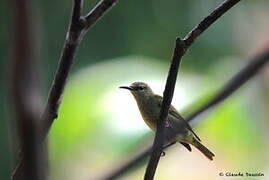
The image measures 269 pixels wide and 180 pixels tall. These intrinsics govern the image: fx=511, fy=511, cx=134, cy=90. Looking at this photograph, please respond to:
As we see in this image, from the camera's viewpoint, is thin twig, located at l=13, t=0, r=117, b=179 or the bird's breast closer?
thin twig, located at l=13, t=0, r=117, b=179

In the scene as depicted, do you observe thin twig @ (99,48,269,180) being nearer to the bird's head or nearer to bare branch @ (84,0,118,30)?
bare branch @ (84,0,118,30)

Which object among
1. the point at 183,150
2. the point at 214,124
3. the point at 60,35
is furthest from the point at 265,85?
the point at 60,35

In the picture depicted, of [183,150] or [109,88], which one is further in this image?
[183,150]

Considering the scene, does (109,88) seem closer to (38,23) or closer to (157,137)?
(157,137)

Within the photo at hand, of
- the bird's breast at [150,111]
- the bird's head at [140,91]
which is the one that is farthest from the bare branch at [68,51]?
the bird's head at [140,91]

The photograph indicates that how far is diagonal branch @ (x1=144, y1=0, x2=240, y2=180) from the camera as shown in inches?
12.1

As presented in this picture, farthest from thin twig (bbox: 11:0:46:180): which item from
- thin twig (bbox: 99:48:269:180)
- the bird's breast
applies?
the bird's breast

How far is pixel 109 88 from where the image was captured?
88cm

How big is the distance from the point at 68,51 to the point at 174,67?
0.07m

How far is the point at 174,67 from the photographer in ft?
1.07

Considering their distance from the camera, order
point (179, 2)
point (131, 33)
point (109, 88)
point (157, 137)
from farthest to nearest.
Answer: point (131, 33) < point (179, 2) < point (109, 88) < point (157, 137)

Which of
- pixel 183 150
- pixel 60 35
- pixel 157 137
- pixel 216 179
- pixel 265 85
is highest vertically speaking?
pixel 157 137

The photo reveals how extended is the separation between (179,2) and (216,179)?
1661 mm

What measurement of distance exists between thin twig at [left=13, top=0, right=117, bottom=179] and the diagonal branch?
2.1 inches
